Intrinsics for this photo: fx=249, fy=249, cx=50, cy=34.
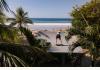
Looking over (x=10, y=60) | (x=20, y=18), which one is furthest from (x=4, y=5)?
(x=20, y=18)

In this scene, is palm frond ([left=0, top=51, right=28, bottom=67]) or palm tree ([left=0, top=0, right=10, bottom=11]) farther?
palm tree ([left=0, top=0, right=10, bottom=11])

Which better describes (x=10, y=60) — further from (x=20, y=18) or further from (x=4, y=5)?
(x=20, y=18)

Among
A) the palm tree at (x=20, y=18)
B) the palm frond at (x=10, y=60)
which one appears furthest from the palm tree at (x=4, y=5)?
the palm tree at (x=20, y=18)

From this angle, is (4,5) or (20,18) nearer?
(4,5)

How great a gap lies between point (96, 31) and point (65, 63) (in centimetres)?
481

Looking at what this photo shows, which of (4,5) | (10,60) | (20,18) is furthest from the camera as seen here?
(20,18)

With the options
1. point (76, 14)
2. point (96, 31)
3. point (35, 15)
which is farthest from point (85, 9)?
point (35, 15)

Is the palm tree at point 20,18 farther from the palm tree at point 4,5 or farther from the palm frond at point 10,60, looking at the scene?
the palm frond at point 10,60

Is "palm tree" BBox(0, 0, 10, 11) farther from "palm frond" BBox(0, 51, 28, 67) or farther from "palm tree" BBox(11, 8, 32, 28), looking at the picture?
"palm tree" BBox(11, 8, 32, 28)

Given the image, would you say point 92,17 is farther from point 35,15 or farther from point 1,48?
point 35,15

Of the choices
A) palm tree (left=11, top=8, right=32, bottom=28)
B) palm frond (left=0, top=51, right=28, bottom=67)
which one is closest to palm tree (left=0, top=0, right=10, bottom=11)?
palm frond (left=0, top=51, right=28, bottom=67)

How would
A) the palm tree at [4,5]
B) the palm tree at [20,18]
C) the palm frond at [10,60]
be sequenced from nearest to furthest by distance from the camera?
1. the palm frond at [10,60]
2. the palm tree at [4,5]
3. the palm tree at [20,18]

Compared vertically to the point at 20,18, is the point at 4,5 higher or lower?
higher

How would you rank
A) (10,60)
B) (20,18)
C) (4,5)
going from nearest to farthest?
(10,60), (4,5), (20,18)
